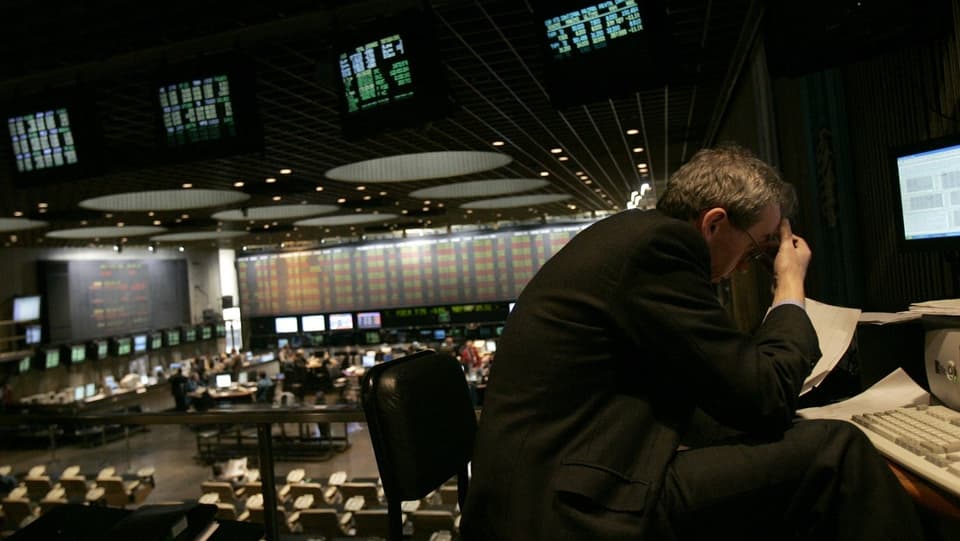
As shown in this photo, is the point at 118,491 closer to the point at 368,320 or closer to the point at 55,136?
the point at 55,136

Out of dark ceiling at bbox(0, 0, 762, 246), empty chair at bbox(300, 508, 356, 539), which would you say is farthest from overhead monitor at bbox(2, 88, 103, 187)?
empty chair at bbox(300, 508, 356, 539)

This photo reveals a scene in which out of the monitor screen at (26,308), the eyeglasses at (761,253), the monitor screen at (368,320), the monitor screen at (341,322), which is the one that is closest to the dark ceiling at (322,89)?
the eyeglasses at (761,253)

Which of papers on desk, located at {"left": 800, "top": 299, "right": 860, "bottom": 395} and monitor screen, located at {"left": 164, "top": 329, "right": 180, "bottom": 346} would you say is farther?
monitor screen, located at {"left": 164, "top": 329, "right": 180, "bottom": 346}

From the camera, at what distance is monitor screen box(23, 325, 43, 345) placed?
643 inches

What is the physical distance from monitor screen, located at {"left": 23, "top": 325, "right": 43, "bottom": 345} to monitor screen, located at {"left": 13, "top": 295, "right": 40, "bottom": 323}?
227mm

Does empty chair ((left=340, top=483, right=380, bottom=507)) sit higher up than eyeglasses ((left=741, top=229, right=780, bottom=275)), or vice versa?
eyeglasses ((left=741, top=229, right=780, bottom=275))

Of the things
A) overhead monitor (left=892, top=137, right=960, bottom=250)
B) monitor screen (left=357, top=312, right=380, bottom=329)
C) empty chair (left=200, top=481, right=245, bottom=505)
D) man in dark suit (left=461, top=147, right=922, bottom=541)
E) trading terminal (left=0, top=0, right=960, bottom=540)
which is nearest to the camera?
man in dark suit (left=461, top=147, right=922, bottom=541)

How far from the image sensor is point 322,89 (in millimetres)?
5605

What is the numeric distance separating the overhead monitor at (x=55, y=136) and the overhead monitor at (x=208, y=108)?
0.64 m

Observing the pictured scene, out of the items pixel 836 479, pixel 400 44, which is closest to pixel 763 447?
pixel 836 479

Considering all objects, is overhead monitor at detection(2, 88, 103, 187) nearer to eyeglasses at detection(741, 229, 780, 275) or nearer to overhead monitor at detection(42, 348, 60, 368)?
eyeglasses at detection(741, 229, 780, 275)

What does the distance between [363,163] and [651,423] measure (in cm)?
833

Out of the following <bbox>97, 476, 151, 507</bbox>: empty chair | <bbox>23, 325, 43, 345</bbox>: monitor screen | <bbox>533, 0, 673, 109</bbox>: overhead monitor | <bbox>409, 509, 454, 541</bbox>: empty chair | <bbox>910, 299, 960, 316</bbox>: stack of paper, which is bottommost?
<bbox>97, 476, 151, 507</bbox>: empty chair

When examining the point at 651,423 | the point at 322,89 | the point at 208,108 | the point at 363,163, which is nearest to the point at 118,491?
the point at 363,163
